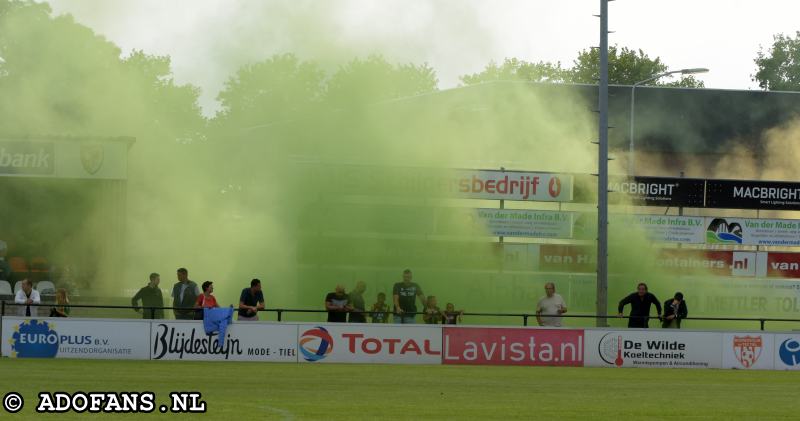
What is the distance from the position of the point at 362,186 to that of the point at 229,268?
18.8 ft

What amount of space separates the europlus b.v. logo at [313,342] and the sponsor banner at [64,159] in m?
7.04

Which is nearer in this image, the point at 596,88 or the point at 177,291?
the point at 177,291

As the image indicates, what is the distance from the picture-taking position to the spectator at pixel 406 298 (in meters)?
28.6

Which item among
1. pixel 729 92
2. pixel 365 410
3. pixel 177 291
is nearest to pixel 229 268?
pixel 177 291

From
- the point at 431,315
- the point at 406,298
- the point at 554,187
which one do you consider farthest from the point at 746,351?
the point at 554,187

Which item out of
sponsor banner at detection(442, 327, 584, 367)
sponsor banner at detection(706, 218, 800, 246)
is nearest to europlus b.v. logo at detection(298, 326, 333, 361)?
sponsor banner at detection(442, 327, 584, 367)

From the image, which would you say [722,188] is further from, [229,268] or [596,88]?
[229,268]

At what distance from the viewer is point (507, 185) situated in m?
37.1

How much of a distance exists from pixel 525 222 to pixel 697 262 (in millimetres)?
5296

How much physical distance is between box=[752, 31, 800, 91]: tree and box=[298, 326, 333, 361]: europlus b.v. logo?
272ft

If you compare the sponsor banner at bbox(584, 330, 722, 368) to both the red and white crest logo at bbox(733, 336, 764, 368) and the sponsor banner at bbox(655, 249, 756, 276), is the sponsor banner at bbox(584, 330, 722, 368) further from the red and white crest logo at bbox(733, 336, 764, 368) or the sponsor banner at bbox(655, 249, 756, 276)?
the sponsor banner at bbox(655, 249, 756, 276)

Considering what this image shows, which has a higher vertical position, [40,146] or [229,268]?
[40,146]

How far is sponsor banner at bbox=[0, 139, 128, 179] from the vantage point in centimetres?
3061

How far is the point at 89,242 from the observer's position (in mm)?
33281
